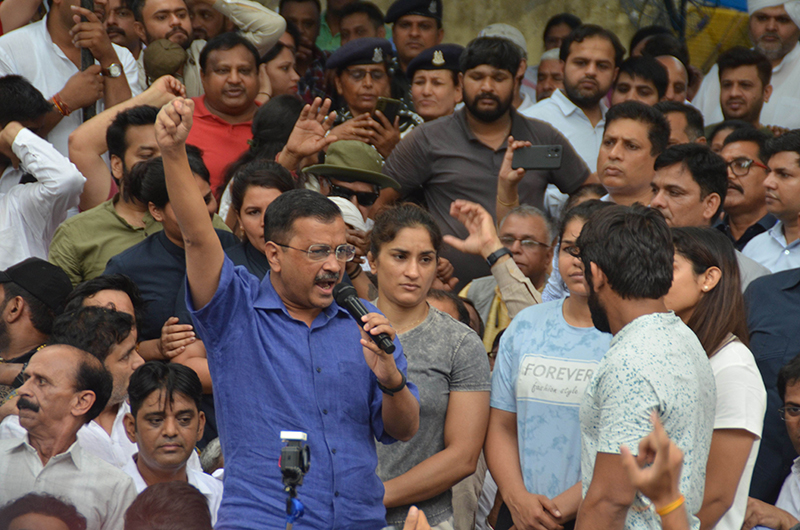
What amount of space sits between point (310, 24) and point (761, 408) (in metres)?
5.42

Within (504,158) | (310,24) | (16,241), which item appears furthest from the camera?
(310,24)

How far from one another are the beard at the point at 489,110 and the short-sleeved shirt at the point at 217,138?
1.38m

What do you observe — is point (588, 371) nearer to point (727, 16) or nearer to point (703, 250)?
point (703, 250)

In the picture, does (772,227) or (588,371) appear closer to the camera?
(588,371)

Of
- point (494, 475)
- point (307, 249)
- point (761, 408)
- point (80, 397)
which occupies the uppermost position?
point (307, 249)

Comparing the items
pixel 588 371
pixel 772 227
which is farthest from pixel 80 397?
pixel 772 227

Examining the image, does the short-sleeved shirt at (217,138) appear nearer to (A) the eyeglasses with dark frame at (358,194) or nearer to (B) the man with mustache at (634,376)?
(A) the eyeglasses with dark frame at (358,194)

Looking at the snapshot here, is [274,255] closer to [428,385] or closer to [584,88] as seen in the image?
[428,385]

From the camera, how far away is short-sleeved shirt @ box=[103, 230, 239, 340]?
13.3 ft

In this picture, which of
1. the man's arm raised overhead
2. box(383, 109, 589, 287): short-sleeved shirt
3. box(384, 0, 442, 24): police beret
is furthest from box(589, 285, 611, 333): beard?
box(384, 0, 442, 24): police beret

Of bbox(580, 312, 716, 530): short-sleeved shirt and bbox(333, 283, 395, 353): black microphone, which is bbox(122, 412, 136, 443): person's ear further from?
bbox(580, 312, 716, 530): short-sleeved shirt

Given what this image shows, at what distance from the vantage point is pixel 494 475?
136 inches

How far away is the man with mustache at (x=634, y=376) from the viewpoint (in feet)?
7.62

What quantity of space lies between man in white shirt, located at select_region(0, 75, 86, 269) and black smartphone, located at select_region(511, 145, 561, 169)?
2.30m
